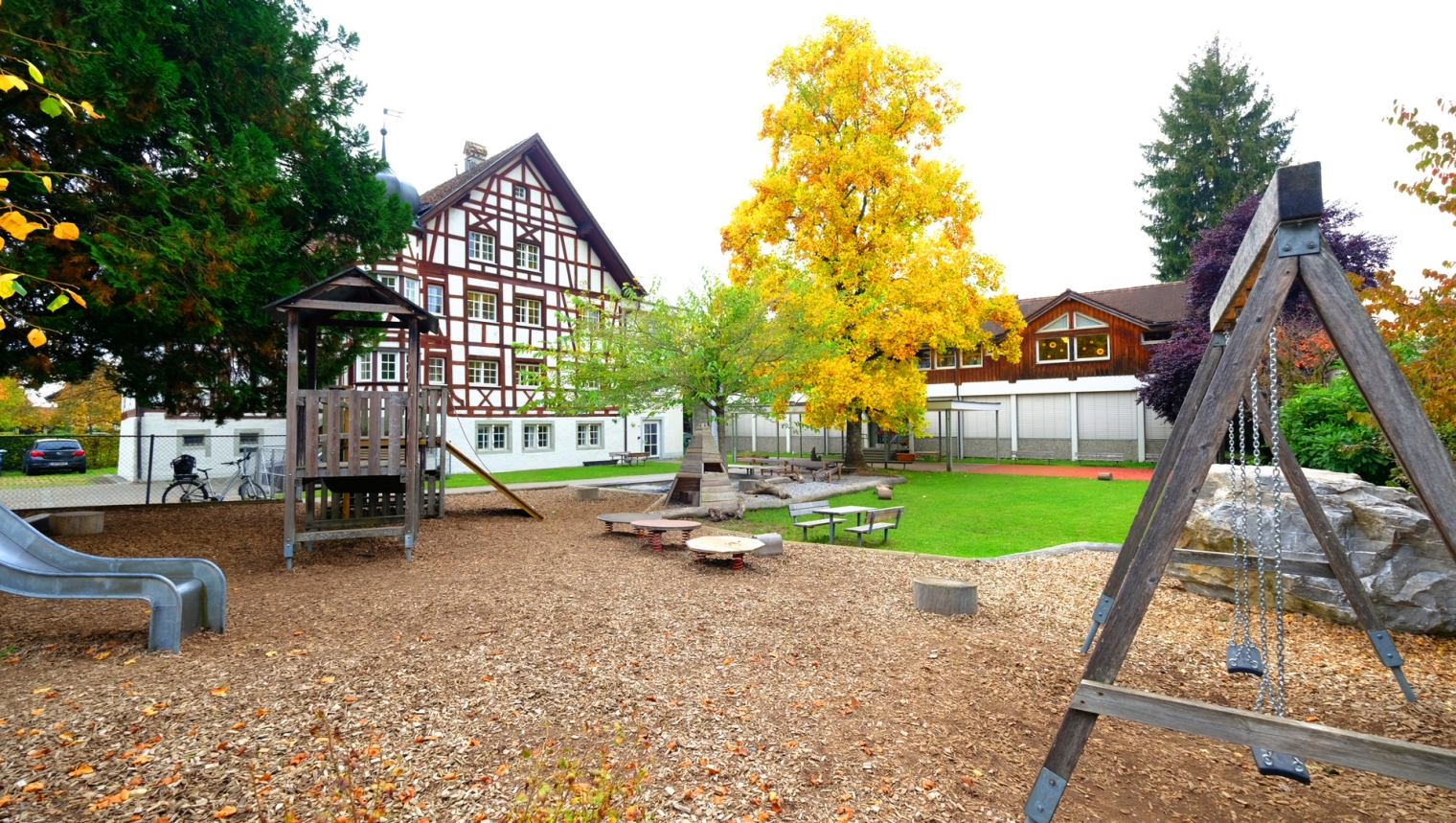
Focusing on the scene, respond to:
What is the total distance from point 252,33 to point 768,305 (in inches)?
389

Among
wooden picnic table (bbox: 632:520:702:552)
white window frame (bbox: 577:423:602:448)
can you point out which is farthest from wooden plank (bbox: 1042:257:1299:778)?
white window frame (bbox: 577:423:602:448)

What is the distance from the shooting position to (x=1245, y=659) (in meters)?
4.53

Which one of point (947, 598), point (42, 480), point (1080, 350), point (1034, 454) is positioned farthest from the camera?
point (1034, 454)

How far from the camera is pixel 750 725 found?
409 cm

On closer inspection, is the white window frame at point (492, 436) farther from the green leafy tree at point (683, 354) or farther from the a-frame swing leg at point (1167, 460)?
the a-frame swing leg at point (1167, 460)

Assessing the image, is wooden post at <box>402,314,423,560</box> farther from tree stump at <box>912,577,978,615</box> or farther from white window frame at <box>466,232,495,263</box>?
white window frame at <box>466,232,495,263</box>

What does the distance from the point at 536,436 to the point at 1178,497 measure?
25751mm

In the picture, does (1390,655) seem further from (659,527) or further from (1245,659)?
(659,527)

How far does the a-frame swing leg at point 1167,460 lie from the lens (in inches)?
177

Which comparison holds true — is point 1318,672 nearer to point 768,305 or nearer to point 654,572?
point 654,572

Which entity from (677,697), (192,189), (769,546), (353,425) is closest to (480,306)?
(192,189)

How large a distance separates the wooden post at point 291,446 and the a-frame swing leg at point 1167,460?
8.27 meters

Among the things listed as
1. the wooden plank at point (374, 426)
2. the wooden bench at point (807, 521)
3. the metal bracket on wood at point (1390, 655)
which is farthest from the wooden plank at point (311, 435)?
the metal bracket on wood at point (1390, 655)

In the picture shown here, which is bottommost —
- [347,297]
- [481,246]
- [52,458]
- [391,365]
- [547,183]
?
[52,458]
